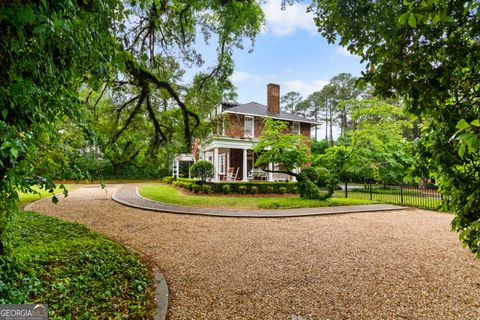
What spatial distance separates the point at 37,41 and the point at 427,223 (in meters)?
11.6

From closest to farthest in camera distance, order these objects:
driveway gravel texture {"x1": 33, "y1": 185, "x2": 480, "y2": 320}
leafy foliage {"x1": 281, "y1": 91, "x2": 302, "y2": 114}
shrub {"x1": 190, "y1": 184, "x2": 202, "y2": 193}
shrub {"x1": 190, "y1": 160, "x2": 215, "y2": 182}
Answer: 1. driveway gravel texture {"x1": 33, "y1": 185, "x2": 480, "y2": 320}
2. shrub {"x1": 190, "y1": 184, "x2": 202, "y2": 193}
3. shrub {"x1": 190, "y1": 160, "x2": 215, "y2": 182}
4. leafy foliage {"x1": 281, "y1": 91, "x2": 302, "y2": 114}

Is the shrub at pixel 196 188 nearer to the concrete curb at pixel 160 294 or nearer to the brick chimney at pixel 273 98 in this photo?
the concrete curb at pixel 160 294

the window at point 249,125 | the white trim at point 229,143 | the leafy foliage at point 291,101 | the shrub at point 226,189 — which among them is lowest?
the shrub at point 226,189

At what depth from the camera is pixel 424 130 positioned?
246cm

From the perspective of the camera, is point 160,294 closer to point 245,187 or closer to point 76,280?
point 76,280

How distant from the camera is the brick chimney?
24.1m

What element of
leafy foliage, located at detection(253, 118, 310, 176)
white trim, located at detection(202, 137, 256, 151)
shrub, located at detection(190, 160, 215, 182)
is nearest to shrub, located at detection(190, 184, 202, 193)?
shrub, located at detection(190, 160, 215, 182)

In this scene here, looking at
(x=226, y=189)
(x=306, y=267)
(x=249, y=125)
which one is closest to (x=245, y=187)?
(x=226, y=189)

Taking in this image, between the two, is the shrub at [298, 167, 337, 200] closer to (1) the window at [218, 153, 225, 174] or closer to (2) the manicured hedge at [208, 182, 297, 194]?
(2) the manicured hedge at [208, 182, 297, 194]

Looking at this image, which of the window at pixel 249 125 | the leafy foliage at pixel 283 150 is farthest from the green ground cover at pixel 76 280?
the window at pixel 249 125

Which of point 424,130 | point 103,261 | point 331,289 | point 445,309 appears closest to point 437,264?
point 445,309

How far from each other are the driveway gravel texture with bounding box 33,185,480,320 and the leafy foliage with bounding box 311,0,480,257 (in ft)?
6.37

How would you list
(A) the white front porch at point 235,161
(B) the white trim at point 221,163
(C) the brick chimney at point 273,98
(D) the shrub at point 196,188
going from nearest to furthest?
(D) the shrub at point 196,188 < (A) the white front porch at point 235,161 < (C) the brick chimney at point 273,98 < (B) the white trim at point 221,163

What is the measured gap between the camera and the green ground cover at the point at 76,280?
2805 mm
